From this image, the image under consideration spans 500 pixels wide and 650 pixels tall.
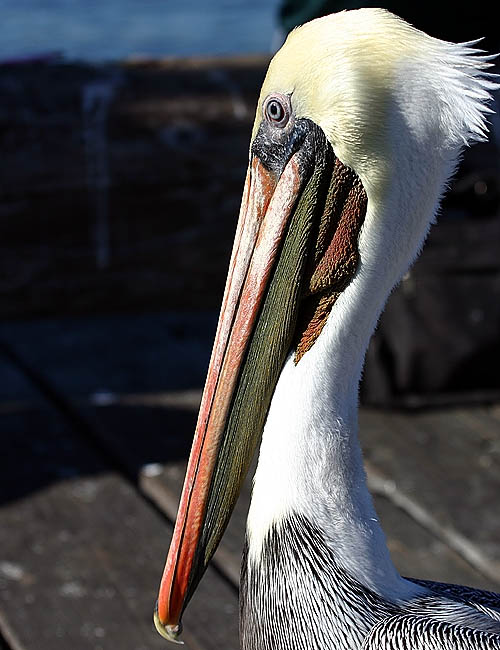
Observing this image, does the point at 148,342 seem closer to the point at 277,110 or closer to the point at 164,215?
the point at 164,215

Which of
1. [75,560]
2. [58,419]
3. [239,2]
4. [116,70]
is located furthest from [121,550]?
[239,2]

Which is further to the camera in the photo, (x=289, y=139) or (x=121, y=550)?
(x=121, y=550)

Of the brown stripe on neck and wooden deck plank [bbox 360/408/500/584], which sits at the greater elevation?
the brown stripe on neck

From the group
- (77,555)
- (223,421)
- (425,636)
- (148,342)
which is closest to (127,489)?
(77,555)

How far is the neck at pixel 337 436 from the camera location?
1935mm

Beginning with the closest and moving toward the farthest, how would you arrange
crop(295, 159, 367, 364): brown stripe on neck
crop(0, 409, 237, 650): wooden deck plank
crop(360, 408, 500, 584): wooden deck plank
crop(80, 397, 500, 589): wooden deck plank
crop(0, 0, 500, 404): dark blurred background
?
1. crop(295, 159, 367, 364): brown stripe on neck
2. crop(0, 409, 237, 650): wooden deck plank
3. crop(80, 397, 500, 589): wooden deck plank
4. crop(360, 408, 500, 584): wooden deck plank
5. crop(0, 0, 500, 404): dark blurred background

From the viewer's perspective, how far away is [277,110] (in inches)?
76.0

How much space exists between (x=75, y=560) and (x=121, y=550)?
127 mm

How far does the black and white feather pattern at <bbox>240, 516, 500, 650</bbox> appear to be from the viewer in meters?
1.87

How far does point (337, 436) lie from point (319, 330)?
187mm

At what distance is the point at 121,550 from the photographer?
304 centimetres

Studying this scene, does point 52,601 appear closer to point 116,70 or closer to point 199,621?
point 199,621

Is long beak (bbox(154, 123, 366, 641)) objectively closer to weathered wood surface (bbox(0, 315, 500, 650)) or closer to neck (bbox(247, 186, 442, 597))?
neck (bbox(247, 186, 442, 597))

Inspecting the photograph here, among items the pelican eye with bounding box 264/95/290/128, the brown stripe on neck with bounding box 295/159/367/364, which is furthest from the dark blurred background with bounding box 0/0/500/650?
the pelican eye with bounding box 264/95/290/128
